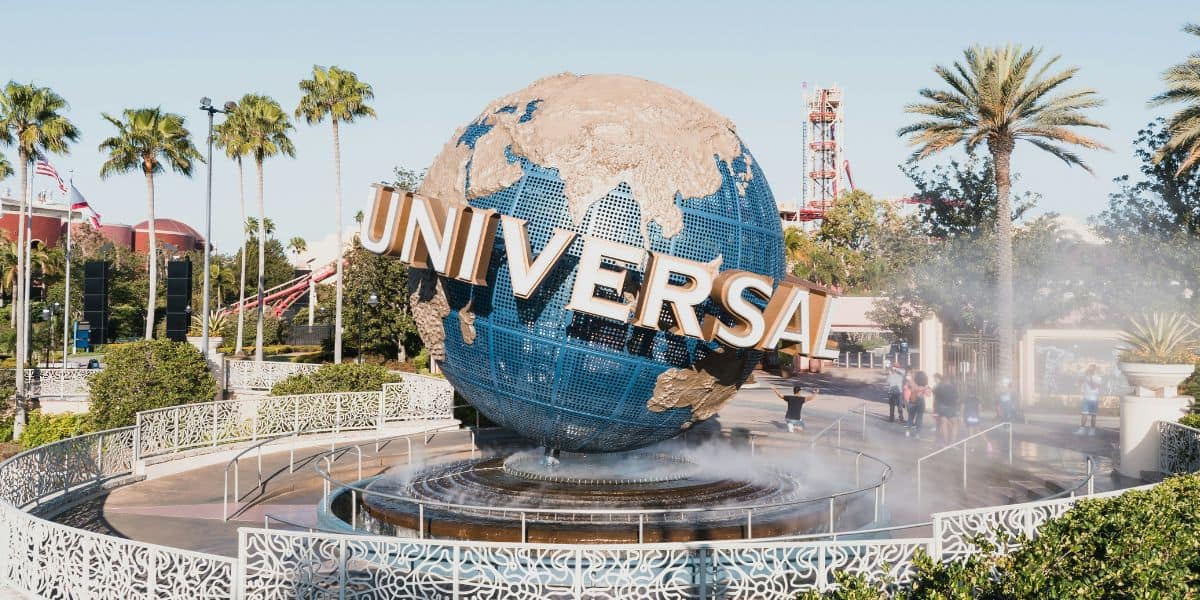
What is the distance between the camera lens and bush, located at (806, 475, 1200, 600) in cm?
701

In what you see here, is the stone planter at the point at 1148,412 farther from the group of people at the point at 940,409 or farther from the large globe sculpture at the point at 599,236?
the large globe sculpture at the point at 599,236

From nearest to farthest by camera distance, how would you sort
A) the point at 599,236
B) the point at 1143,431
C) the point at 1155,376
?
the point at 599,236 → the point at 1143,431 → the point at 1155,376

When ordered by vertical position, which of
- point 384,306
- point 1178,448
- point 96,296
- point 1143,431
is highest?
point 96,296

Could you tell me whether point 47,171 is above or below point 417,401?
above

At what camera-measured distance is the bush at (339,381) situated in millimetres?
23781

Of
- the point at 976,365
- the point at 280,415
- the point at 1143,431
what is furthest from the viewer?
the point at 976,365

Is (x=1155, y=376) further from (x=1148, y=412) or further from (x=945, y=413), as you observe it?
(x=945, y=413)

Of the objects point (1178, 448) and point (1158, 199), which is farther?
point (1158, 199)

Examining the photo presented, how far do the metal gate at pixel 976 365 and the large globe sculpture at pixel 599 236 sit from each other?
20556 mm

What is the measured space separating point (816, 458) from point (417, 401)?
9.82 metres

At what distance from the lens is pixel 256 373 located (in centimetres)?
3466

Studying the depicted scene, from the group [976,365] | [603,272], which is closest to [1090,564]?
[603,272]

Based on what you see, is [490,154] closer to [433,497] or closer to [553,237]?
[553,237]

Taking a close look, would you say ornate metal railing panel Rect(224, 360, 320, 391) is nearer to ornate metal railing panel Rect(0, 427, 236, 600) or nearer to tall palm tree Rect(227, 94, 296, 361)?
tall palm tree Rect(227, 94, 296, 361)
